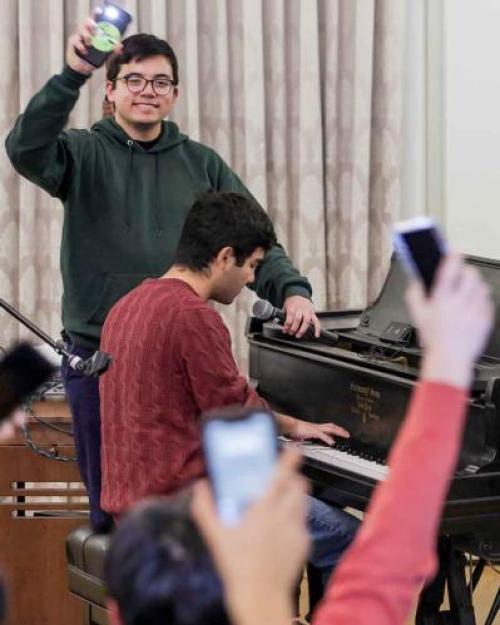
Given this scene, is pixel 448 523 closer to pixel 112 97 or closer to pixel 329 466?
pixel 329 466

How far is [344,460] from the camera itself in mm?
2818

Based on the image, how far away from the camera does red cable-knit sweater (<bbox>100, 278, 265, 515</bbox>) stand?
2570 millimetres

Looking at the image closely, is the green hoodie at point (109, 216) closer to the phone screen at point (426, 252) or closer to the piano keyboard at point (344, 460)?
the piano keyboard at point (344, 460)

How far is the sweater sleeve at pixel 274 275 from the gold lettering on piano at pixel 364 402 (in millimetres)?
349

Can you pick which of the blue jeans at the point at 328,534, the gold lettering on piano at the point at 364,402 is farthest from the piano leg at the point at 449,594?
the gold lettering on piano at the point at 364,402

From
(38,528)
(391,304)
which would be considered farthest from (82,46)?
(38,528)

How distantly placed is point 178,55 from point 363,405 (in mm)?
1694

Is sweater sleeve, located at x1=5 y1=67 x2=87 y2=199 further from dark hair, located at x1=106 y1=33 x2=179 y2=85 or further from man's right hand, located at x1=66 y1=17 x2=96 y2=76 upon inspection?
dark hair, located at x1=106 y1=33 x2=179 y2=85

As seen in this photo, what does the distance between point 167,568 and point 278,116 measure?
3.51 m

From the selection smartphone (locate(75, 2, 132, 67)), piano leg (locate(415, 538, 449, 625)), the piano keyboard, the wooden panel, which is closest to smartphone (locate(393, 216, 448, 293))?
the piano keyboard

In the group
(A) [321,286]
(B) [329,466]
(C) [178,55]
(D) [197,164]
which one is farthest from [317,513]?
(C) [178,55]

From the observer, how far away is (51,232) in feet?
13.5

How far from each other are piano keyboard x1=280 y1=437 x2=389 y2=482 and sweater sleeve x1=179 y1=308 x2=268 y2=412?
12.8 inches

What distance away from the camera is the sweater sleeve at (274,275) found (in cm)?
322
